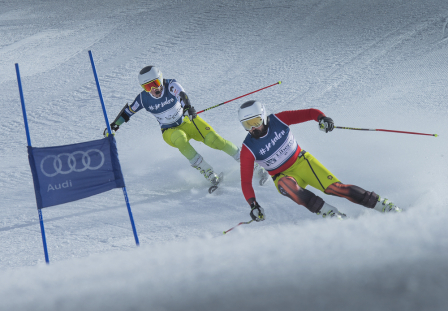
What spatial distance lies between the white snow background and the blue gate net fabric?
0.62 meters

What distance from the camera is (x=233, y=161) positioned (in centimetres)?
610

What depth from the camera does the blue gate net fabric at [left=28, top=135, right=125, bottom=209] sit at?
12.9 feet

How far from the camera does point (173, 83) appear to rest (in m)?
5.39

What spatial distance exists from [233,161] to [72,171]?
262 cm

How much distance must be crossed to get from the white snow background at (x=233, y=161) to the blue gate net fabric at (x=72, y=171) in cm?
62

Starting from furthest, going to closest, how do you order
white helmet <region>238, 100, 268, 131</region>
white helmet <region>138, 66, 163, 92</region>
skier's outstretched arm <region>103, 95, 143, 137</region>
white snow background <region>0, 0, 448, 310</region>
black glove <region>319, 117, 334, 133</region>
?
skier's outstretched arm <region>103, 95, 143, 137</region> < white helmet <region>138, 66, 163, 92</region> < black glove <region>319, 117, 334, 133</region> < white helmet <region>238, 100, 268, 131</region> < white snow background <region>0, 0, 448, 310</region>

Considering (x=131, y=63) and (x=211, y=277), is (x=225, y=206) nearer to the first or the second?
(x=211, y=277)

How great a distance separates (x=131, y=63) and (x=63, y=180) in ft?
24.0

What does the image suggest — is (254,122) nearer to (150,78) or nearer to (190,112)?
(190,112)

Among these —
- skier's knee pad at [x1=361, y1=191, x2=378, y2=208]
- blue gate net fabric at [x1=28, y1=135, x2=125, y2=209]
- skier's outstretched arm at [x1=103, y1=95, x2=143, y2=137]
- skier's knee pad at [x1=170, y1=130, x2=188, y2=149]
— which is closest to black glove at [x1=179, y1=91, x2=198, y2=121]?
skier's knee pad at [x1=170, y1=130, x2=188, y2=149]

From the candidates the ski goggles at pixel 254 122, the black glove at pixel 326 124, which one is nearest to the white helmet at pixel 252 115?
the ski goggles at pixel 254 122

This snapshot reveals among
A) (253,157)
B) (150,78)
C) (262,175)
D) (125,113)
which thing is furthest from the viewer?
(125,113)

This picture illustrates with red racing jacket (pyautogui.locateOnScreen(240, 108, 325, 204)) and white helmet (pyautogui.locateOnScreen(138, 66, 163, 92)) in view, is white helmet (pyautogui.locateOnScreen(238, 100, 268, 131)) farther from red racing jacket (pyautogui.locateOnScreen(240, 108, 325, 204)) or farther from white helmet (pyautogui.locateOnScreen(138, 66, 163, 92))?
white helmet (pyautogui.locateOnScreen(138, 66, 163, 92))

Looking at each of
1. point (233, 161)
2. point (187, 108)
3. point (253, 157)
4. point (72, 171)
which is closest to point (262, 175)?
point (233, 161)
